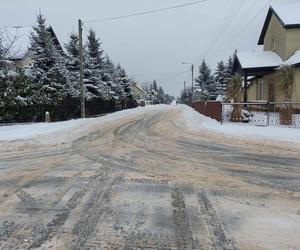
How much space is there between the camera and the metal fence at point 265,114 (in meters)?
18.2

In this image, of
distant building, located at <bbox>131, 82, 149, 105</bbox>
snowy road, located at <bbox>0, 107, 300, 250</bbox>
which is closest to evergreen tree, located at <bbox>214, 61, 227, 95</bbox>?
distant building, located at <bbox>131, 82, 149, 105</bbox>

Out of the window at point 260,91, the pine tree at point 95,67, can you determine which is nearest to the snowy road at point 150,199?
the window at point 260,91

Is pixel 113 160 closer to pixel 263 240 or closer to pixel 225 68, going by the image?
pixel 263 240

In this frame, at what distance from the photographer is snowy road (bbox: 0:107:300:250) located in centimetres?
465

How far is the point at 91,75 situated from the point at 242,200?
33183 millimetres

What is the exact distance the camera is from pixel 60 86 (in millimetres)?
27875

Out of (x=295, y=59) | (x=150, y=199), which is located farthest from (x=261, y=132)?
(x=150, y=199)

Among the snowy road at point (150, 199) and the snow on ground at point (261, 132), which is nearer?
the snowy road at point (150, 199)

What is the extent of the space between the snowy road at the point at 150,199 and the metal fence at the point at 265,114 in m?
6.90

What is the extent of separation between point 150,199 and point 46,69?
943 inches

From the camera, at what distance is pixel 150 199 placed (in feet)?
20.8

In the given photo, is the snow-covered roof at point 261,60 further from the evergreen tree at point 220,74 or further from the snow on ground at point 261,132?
the evergreen tree at point 220,74

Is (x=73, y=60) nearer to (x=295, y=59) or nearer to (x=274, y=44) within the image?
(x=274, y=44)

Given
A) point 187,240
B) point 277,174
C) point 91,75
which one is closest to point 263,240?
point 187,240
